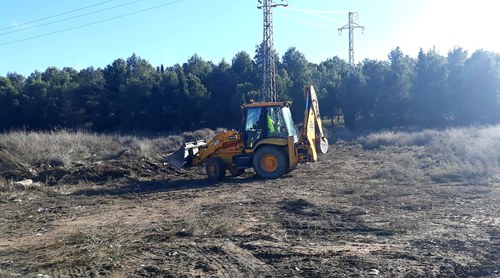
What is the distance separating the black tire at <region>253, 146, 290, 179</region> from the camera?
17.5m

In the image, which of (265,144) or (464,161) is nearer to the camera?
(265,144)

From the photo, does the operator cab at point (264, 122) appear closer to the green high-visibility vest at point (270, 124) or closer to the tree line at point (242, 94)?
the green high-visibility vest at point (270, 124)

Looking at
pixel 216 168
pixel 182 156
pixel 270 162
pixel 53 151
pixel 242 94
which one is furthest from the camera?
pixel 242 94

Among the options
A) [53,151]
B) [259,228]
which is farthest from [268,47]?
[259,228]

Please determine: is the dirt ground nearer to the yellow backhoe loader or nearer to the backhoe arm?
the yellow backhoe loader

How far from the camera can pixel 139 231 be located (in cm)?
993

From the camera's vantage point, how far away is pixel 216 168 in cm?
1831

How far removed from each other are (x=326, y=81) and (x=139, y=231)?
152 feet

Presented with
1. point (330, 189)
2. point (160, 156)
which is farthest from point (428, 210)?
point (160, 156)

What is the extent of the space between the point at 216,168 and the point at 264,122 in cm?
229

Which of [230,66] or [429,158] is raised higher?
[230,66]

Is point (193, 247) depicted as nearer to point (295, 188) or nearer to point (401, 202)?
point (401, 202)

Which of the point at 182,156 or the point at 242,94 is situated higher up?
the point at 242,94

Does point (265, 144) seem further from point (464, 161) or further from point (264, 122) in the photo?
point (464, 161)
